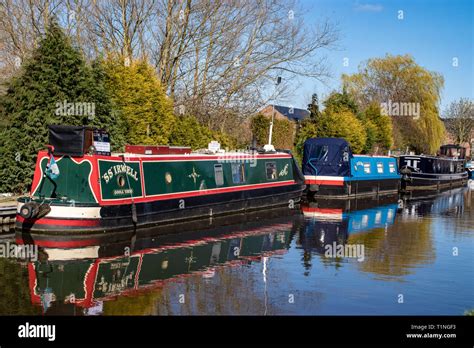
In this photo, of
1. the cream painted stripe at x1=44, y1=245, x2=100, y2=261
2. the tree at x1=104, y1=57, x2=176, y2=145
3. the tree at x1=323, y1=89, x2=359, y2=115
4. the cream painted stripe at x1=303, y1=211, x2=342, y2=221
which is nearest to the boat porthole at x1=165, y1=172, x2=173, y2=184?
the cream painted stripe at x1=44, y1=245, x2=100, y2=261

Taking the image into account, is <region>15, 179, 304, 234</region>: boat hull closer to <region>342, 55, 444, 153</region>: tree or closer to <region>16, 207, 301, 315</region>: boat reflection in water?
<region>16, 207, 301, 315</region>: boat reflection in water

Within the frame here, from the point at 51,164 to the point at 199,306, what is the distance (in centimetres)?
723

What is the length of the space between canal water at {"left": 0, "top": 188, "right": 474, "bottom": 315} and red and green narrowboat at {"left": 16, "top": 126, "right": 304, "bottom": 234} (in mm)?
474

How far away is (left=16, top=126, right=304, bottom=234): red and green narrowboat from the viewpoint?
15500mm

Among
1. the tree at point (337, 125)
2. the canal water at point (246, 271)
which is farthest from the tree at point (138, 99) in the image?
the tree at point (337, 125)

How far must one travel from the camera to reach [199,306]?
1025cm

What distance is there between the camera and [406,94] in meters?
54.8

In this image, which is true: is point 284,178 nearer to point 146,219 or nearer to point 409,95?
point 146,219

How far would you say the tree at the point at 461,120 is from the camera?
8112 cm

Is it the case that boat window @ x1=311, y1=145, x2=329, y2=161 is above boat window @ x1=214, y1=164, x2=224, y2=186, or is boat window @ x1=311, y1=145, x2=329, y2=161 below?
above

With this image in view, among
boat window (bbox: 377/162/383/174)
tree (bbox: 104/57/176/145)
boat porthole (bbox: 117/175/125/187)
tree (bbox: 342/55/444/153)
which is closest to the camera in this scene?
boat porthole (bbox: 117/175/125/187)

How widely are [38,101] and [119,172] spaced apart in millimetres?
4836

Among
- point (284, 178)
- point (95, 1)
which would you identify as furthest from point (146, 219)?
point (95, 1)

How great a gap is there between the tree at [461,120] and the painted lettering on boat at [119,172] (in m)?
71.2
